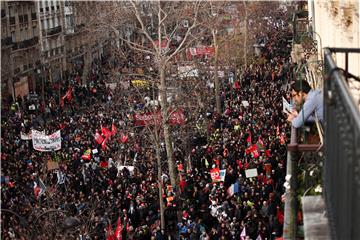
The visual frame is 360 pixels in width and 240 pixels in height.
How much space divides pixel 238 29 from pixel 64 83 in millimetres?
15258

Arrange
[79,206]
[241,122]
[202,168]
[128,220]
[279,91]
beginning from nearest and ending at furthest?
1. [128,220]
2. [79,206]
3. [202,168]
4. [241,122]
5. [279,91]

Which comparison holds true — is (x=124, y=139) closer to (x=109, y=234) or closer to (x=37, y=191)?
(x=37, y=191)

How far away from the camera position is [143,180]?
24.7 m

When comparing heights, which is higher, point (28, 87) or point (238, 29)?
point (238, 29)

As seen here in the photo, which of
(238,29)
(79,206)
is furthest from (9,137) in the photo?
(238,29)

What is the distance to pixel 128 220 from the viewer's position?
66.5 ft

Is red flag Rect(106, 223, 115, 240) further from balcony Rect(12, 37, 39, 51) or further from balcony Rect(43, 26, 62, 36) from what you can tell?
balcony Rect(43, 26, 62, 36)

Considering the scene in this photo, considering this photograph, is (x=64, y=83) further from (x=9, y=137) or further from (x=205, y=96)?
(x=9, y=137)

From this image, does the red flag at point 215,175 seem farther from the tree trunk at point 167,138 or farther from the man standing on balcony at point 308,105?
the man standing on balcony at point 308,105

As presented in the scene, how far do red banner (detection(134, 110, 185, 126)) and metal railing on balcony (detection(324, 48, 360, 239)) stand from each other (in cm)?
2296

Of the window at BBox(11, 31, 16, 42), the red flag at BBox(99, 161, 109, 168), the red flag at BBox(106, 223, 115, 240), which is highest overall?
the window at BBox(11, 31, 16, 42)

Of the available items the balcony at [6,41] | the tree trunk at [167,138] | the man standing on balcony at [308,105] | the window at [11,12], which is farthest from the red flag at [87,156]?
the window at [11,12]

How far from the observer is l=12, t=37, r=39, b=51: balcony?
59.1 meters

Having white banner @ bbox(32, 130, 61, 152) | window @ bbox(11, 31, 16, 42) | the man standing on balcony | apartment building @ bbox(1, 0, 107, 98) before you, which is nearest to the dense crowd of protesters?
white banner @ bbox(32, 130, 61, 152)
